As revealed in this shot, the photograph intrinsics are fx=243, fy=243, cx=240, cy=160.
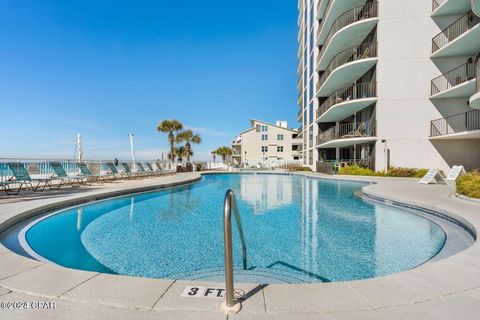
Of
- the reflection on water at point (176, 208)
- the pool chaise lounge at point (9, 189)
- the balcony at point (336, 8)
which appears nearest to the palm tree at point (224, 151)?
the balcony at point (336, 8)

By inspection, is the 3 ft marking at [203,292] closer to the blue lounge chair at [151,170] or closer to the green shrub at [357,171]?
the green shrub at [357,171]

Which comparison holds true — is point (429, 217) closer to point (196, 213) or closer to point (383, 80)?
point (196, 213)

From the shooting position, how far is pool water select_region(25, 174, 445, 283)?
13.5ft

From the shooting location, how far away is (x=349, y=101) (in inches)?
738

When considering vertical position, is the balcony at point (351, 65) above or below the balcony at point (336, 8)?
below

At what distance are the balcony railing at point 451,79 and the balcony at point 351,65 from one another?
14.2 feet

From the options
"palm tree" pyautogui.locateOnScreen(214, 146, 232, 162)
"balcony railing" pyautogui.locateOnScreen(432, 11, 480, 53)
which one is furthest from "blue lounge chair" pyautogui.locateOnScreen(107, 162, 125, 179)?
"palm tree" pyautogui.locateOnScreen(214, 146, 232, 162)

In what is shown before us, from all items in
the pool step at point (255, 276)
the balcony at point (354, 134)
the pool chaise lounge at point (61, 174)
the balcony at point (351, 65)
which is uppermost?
the balcony at point (351, 65)

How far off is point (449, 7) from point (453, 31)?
1564mm

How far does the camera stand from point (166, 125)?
105 ft

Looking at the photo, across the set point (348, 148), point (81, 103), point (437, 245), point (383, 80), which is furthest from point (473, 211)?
point (81, 103)

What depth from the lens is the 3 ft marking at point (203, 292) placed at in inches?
91.5

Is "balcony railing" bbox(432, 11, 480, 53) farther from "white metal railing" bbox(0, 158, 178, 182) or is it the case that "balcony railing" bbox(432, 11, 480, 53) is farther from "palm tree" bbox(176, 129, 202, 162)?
"palm tree" bbox(176, 129, 202, 162)

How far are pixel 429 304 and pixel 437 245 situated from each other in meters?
3.47
